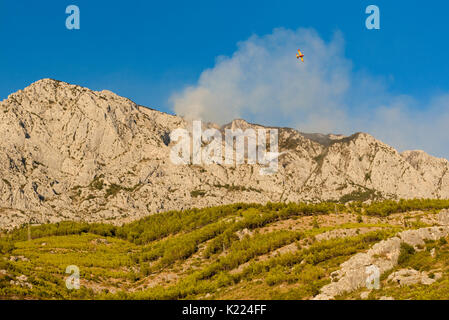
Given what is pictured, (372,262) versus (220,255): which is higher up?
(372,262)

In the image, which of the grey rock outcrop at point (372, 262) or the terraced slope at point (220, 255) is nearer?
the grey rock outcrop at point (372, 262)

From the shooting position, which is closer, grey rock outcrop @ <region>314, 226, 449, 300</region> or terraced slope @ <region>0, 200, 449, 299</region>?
grey rock outcrop @ <region>314, 226, 449, 300</region>

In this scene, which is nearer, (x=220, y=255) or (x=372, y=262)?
(x=372, y=262)
